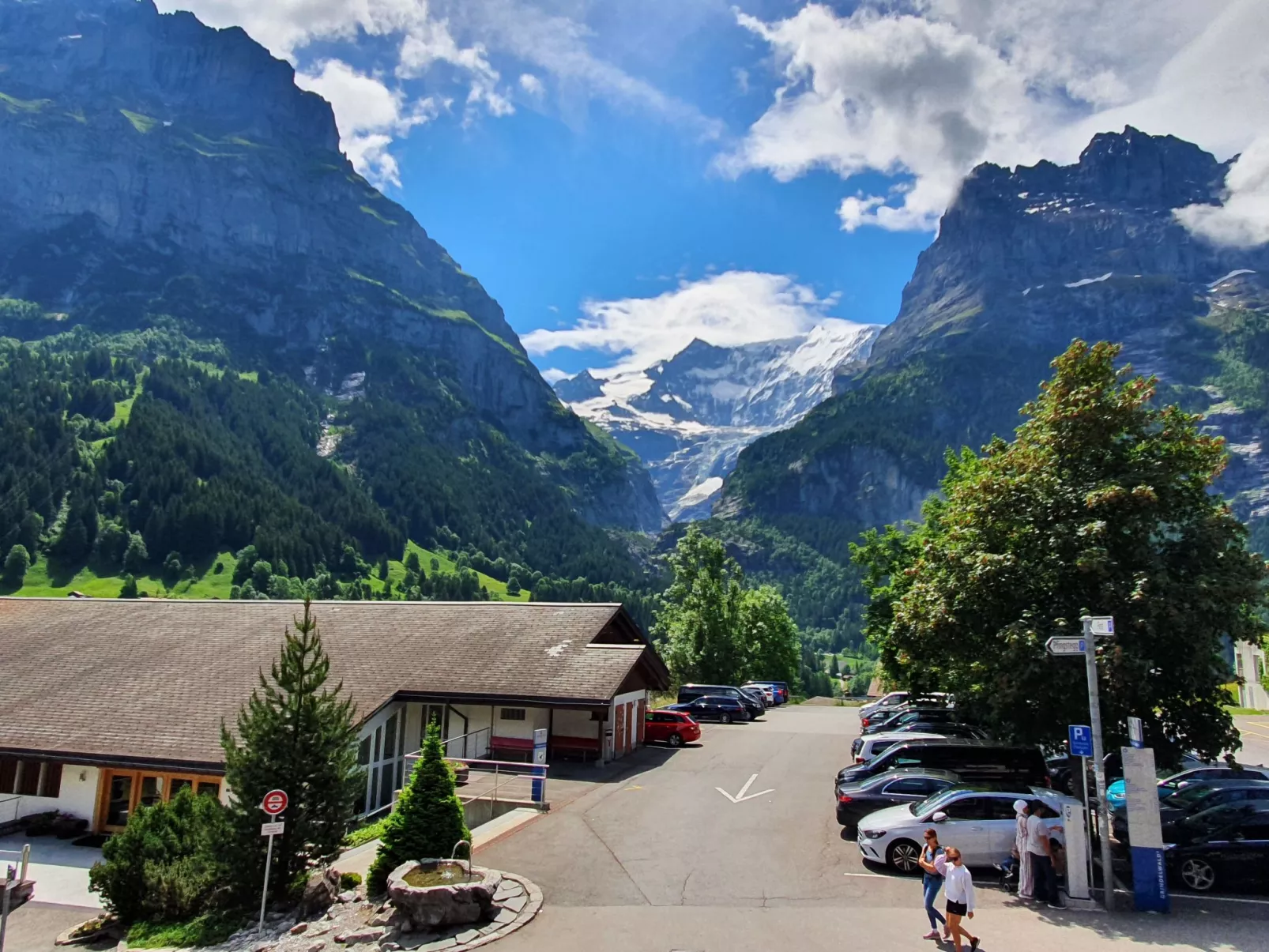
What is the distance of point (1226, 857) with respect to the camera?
670 inches

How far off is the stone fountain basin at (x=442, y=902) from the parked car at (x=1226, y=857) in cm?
1388

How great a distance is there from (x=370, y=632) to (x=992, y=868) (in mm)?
27469

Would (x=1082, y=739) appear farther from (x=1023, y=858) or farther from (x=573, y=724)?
(x=573, y=724)

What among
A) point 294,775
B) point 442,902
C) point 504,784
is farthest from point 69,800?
point 442,902

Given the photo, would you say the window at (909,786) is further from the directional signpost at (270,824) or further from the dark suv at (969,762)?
the directional signpost at (270,824)

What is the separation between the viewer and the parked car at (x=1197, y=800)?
19.8m

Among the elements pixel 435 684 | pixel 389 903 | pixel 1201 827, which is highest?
pixel 435 684

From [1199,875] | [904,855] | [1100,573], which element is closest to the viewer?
[1199,875]

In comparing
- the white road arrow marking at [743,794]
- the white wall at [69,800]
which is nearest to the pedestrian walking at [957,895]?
the white road arrow marking at [743,794]

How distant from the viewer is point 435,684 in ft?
103

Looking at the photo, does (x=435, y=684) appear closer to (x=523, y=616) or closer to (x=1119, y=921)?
(x=523, y=616)

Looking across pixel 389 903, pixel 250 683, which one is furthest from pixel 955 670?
pixel 250 683

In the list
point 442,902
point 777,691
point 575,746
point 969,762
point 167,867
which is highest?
point 969,762

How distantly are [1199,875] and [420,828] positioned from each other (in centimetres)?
1647
